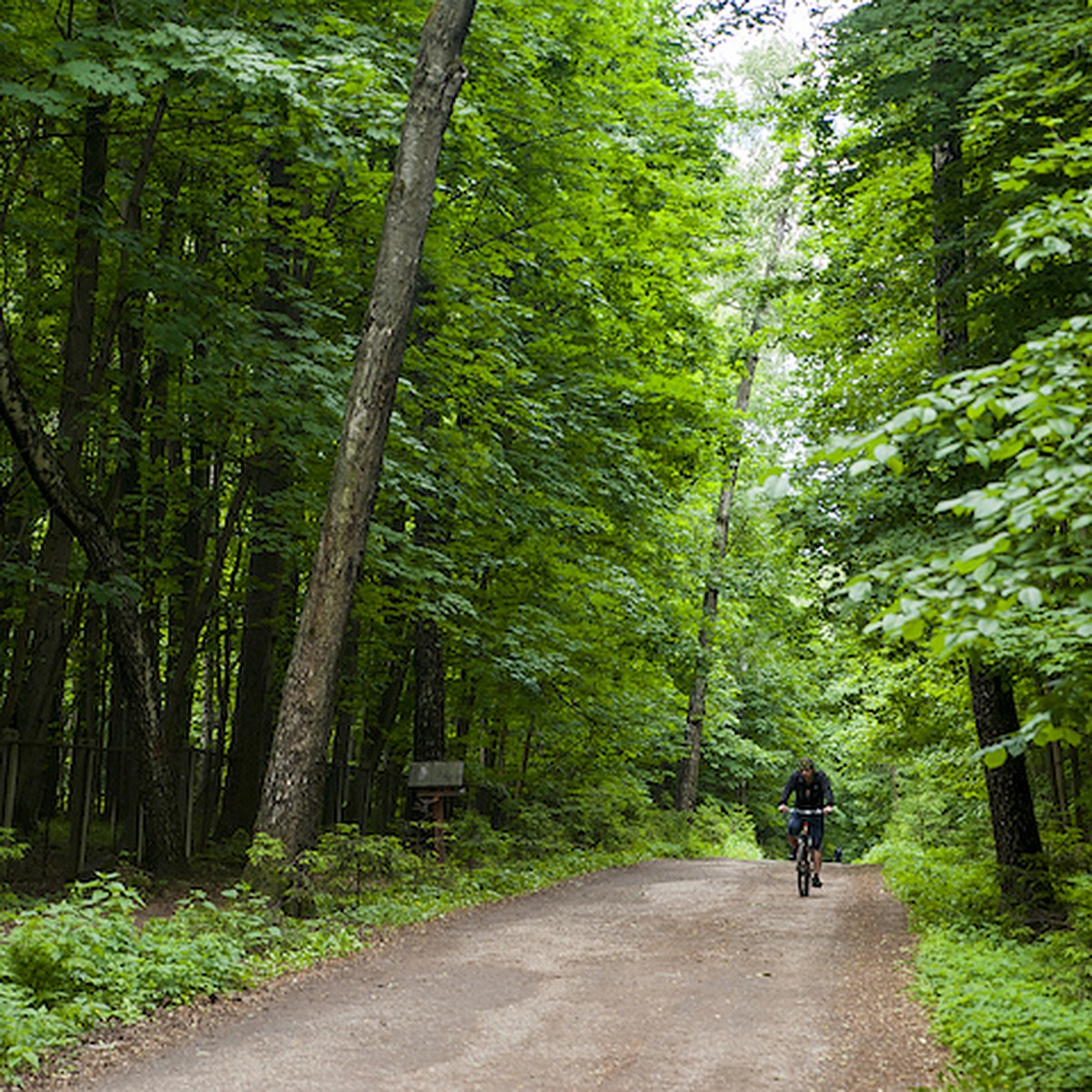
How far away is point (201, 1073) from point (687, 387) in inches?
540

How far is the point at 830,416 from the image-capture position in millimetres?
14227

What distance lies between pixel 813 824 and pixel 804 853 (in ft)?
1.32

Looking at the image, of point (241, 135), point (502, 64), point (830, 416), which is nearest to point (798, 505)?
point (830, 416)

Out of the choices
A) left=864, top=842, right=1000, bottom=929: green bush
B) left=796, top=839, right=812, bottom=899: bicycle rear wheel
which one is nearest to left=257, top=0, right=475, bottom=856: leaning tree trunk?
left=864, top=842, right=1000, bottom=929: green bush

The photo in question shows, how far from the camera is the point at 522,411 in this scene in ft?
45.4

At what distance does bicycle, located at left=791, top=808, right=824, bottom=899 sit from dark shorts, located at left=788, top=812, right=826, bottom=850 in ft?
0.09

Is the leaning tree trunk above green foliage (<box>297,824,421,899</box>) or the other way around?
above

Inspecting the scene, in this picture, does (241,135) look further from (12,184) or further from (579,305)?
(579,305)

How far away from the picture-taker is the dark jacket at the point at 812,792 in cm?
1434

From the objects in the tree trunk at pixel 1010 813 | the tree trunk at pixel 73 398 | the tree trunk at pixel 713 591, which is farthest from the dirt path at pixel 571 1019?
the tree trunk at pixel 713 591

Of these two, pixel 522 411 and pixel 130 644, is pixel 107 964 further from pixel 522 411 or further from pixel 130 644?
pixel 522 411

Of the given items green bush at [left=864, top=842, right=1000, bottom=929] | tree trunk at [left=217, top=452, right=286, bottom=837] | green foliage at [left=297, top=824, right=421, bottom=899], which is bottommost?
green bush at [left=864, top=842, right=1000, bottom=929]

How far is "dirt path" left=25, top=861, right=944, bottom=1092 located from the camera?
5598mm

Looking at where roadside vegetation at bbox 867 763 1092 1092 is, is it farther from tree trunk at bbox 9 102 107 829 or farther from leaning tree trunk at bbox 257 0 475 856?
tree trunk at bbox 9 102 107 829
